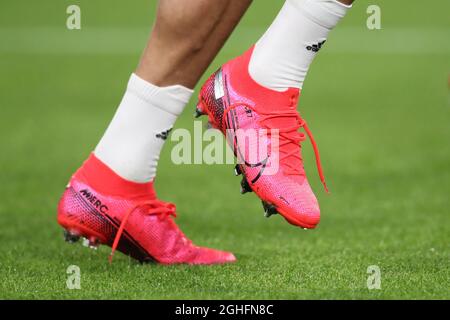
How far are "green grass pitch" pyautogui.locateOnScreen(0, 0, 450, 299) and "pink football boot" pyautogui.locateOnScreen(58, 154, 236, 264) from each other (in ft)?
0.23

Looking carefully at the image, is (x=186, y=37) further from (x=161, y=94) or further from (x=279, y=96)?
(x=279, y=96)

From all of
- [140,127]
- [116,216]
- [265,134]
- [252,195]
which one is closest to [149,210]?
[116,216]

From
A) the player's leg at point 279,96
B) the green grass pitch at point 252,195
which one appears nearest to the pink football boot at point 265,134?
the player's leg at point 279,96

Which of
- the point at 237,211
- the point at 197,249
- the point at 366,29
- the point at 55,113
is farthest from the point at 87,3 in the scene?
the point at 197,249

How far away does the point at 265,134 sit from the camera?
2.51m

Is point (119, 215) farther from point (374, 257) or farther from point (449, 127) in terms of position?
point (449, 127)

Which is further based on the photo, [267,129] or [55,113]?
[55,113]

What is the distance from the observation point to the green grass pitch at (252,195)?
8.02 feet

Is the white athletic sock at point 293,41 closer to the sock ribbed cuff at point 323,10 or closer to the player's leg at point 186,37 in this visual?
the sock ribbed cuff at point 323,10

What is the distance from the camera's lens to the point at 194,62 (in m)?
2.52

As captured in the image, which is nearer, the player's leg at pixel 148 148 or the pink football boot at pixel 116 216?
the player's leg at pixel 148 148

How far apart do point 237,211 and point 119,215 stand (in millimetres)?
1203

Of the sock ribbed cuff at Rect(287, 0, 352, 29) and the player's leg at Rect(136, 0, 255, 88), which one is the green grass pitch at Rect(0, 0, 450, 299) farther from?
the sock ribbed cuff at Rect(287, 0, 352, 29)

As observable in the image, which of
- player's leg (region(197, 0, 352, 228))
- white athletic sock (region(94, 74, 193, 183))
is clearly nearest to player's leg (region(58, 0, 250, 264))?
white athletic sock (region(94, 74, 193, 183))
